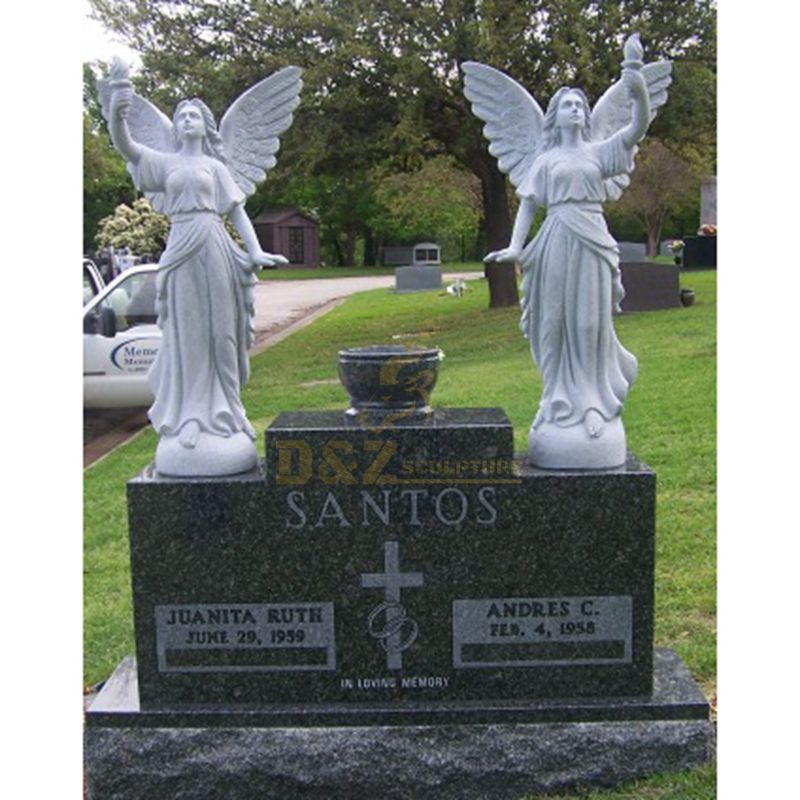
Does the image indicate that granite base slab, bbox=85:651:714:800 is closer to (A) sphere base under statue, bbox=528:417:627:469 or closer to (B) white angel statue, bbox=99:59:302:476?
(A) sphere base under statue, bbox=528:417:627:469

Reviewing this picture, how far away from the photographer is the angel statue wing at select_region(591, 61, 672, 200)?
4082 millimetres

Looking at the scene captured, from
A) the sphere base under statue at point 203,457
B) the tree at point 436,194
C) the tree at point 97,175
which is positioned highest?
the tree at point 97,175

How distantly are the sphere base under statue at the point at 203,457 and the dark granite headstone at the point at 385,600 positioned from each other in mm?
79

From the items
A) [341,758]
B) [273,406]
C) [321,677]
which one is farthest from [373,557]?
[273,406]

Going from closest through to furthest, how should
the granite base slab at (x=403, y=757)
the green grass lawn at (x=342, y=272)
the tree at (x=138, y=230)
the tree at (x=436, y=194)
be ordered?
the granite base slab at (x=403, y=757) < the tree at (x=138, y=230) < the tree at (x=436, y=194) < the green grass lawn at (x=342, y=272)

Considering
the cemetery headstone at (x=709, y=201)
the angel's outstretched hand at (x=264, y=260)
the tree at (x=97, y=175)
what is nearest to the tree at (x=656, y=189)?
the cemetery headstone at (x=709, y=201)

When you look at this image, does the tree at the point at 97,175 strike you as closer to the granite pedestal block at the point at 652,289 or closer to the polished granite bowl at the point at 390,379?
the granite pedestal block at the point at 652,289

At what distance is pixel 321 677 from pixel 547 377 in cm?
147

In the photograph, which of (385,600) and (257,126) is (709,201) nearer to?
(257,126)

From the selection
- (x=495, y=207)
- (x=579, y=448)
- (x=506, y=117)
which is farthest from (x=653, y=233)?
(x=579, y=448)

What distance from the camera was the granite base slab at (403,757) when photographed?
12.3 feet

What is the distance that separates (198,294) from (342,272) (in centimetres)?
3976

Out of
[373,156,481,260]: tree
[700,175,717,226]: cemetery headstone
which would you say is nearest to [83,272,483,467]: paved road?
[373,156,481,260]: tree

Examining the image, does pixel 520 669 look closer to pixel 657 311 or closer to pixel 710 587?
pixel 710 587
